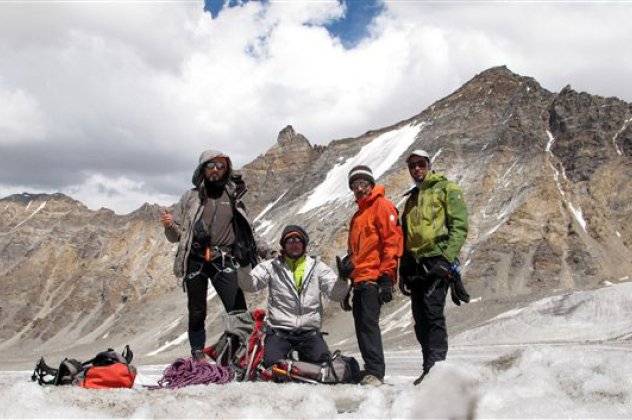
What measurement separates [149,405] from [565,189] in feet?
213

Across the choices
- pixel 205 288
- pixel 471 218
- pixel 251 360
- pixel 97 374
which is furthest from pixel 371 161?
pixel 97 374

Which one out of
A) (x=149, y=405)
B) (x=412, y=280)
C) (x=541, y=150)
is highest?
(x=541, y=150)

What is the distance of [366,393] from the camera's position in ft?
18.8

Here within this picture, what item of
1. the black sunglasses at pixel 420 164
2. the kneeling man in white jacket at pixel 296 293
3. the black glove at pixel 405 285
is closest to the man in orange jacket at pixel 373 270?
the black glove at pixel 405 285

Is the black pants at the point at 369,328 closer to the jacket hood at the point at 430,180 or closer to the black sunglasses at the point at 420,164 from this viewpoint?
the jacket hood at the point at 430,180

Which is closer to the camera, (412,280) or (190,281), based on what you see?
(412,280)

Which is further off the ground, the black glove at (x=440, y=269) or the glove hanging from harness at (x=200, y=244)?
the glove hanging from harness at (x=200, y=244)

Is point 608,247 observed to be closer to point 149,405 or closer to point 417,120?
point 417,120

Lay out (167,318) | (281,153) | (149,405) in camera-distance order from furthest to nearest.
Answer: (281,153), (167,318), (149,405)

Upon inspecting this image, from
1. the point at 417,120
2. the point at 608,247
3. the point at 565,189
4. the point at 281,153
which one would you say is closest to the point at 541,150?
the point at 565,189

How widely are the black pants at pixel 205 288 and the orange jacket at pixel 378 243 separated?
164cm

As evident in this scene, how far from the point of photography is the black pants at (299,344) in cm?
752

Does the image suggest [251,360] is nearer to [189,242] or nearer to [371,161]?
[189,242]

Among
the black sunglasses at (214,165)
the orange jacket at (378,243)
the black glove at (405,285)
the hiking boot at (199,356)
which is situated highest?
the black sunglasses at (214,165)
